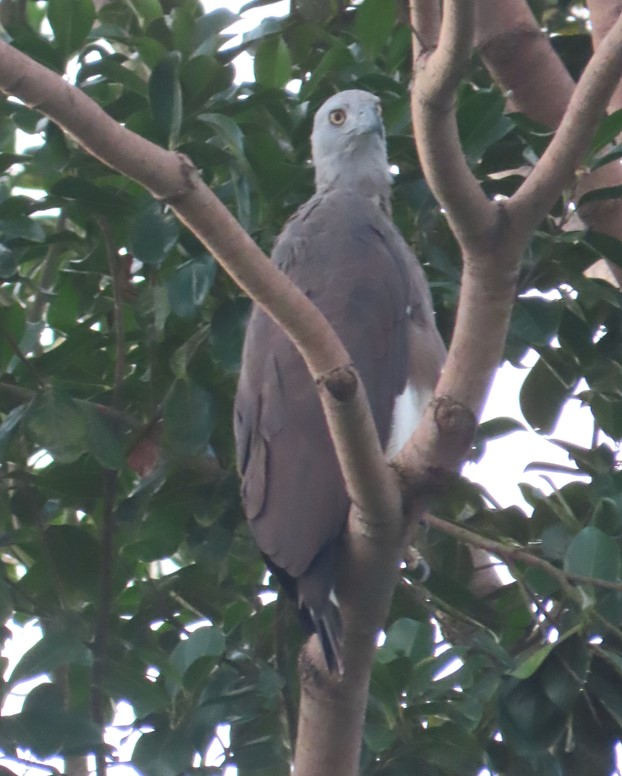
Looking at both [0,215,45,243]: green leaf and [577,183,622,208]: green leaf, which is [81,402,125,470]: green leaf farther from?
[577,183,622,208]: green leaf

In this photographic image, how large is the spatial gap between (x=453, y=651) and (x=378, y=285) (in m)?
0.91

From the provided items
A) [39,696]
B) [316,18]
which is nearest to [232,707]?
[39,696]

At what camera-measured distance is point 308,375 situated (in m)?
2.86

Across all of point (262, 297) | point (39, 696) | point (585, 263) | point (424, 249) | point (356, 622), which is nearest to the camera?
point (262, 297)

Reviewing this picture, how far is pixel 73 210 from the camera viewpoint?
291 cm

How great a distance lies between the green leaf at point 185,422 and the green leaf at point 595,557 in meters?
0.82

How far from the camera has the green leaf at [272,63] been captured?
3100 millimetres

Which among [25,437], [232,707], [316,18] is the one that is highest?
[316,18]

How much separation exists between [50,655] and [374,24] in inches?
66.4

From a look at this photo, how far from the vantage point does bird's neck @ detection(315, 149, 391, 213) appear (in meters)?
3.50

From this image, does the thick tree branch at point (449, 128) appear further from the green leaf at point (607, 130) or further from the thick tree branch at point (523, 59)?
the thick tree branch at point (523, 59)

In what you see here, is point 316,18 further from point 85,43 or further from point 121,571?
point 121,571

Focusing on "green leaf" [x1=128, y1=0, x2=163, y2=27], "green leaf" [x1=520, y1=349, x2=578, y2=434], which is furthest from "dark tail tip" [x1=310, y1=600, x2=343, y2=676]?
"green leaf" [x1=128, y1=0, x2=163, y2=27]

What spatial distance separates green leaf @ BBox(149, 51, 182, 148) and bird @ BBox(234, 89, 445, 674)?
0.52m
